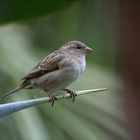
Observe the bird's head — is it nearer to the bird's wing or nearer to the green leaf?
the bird's wing

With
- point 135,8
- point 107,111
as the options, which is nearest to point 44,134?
point 107,111

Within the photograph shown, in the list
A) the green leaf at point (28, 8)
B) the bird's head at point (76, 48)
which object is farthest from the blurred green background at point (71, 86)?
the bird's head at point (76, 48)

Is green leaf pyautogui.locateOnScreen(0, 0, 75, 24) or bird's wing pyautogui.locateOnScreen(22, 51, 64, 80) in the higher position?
green leaf pyautogui.locateOnScreen(0, 0, 75, 24)

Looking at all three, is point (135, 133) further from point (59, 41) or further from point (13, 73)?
point (13, 73)

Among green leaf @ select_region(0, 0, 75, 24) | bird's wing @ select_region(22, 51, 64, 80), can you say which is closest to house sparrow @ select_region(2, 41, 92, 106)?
bird's wing @ select_region(22, 51, 64, 80)

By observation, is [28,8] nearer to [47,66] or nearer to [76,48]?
[47,66]

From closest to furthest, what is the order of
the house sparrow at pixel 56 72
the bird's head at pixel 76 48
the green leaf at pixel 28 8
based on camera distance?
the green leaf at pixel 28 8, the house sparrow at pixel 56 72, the bird's head at pixel 76 48

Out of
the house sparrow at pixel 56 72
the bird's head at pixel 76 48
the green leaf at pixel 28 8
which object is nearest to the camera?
the green leaf at pixel 28 8

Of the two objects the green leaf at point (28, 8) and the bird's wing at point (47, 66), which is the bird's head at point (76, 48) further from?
the green leaf at point (28, 8)

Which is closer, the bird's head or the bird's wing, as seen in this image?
the bird's wing
